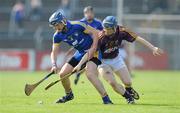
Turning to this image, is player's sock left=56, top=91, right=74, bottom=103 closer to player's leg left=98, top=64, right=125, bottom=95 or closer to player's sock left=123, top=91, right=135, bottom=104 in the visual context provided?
player's leg left=98, top=64, right=125, bottom=95

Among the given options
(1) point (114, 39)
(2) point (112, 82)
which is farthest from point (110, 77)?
(1) point (114, 39)

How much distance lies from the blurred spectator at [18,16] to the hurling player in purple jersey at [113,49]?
21924 millimetres

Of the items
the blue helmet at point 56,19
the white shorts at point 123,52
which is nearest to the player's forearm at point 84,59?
the blue helmet at point 56,19

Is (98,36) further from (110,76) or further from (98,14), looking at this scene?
(98,14)

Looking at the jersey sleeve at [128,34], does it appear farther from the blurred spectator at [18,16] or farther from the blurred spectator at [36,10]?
the blurred spectator at [36,10]

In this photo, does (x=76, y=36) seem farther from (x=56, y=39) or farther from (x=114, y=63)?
(x=114, y=63)

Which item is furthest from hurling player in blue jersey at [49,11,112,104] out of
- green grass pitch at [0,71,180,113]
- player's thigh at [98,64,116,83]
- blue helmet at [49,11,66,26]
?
green grass pitch at [0,71,180,113]

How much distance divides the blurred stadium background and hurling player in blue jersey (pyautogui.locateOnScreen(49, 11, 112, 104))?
1768 centimetres

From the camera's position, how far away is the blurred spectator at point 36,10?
125ft

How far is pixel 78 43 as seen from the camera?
628 inches

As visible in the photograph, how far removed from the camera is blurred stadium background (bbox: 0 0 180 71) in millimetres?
35281

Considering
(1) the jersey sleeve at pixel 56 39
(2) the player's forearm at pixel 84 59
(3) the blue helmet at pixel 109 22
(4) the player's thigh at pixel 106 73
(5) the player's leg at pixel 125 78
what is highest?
(3) the blue helmet at pixel 109 22

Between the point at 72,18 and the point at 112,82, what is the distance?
23.0 m

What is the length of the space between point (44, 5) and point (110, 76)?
24.5 meters
